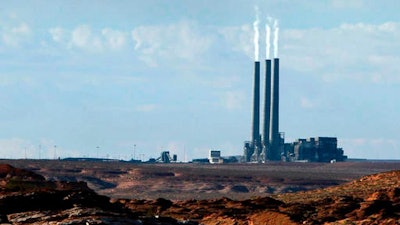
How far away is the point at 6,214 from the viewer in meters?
34.8

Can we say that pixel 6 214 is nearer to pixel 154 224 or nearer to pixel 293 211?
pixel 154 224

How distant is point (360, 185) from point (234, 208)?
754 inches

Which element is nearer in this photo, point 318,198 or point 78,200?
point 78,200

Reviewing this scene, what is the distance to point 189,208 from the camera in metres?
61.9

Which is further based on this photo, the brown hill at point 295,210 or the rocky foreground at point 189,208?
the brown hill at point 295,210

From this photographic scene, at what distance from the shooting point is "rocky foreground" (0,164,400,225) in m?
32.9

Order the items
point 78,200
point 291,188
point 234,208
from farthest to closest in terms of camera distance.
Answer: point 291,188, point 234,208, point 78,200

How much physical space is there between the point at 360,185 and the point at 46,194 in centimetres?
4339

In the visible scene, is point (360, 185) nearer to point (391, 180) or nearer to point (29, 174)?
point (391, 180)

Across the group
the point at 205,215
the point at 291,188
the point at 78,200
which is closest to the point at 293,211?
the point at 205,215

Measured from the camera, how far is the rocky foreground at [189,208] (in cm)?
3294

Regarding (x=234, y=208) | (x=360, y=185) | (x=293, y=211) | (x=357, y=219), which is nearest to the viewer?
(x=357, y=219)

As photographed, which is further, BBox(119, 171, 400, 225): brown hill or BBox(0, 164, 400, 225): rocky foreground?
BBox(119, 171, 400, 225): brown hill

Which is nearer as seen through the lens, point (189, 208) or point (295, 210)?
point (295, 210)
